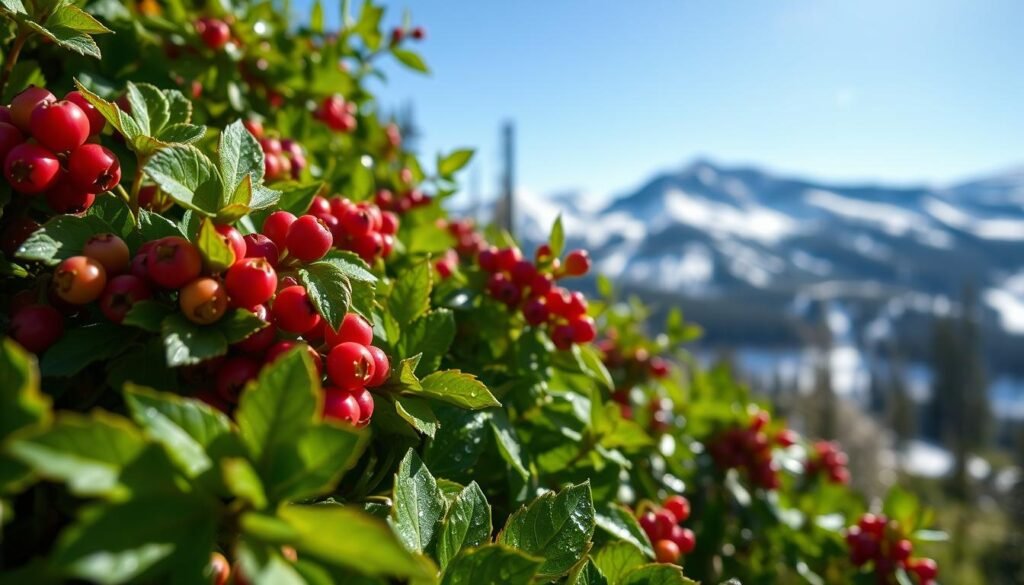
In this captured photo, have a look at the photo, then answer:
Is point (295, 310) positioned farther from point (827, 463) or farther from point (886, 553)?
point (827, 463)

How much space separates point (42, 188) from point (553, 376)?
3.46 feet

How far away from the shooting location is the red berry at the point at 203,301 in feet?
2.43

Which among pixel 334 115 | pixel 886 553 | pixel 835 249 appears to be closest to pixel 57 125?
pixel 334 115

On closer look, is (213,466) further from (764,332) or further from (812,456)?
(764,332)

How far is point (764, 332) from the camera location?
319 ft

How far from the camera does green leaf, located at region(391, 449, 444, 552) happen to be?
0.83 m

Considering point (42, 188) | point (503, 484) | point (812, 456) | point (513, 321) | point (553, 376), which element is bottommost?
point (812, 456)

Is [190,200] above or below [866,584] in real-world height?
above

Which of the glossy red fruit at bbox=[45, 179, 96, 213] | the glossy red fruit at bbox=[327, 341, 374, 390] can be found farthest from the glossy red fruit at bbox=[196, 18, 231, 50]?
the glossy red fruit at bbox=[327, 341, 374, 390]

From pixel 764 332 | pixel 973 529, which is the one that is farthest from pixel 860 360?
pixel 973 529

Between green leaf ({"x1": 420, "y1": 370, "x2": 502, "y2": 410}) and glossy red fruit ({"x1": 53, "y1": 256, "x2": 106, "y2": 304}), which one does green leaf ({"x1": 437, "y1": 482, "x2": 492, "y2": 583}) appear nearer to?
green leaf ({"x1": 420, "y1": 370, "x2": 502, "y2": 410})

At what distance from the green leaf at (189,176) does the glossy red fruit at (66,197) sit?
17 centimetres

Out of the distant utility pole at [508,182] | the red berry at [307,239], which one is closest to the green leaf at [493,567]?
the red berry at [307,239]

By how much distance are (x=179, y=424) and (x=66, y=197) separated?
0.55 m
